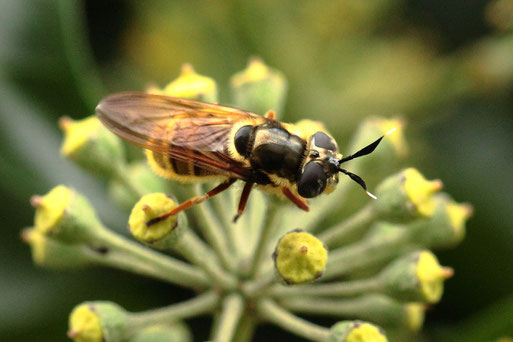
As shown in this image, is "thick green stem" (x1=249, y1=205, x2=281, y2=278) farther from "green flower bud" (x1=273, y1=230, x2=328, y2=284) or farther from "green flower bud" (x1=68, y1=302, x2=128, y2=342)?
"green flower bud" (x1=68, y1=302, x2=128, y2=342)

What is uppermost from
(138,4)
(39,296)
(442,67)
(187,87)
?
(138,4)

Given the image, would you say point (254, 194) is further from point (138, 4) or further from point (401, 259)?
point (138, 4)

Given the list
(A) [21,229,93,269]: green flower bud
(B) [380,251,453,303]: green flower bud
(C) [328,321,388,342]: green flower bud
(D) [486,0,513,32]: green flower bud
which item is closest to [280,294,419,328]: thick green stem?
(B) [380,251,453,303]: green flower bud

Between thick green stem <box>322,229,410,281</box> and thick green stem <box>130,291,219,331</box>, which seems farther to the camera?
thick green stem <box>322,229,410,281</box>

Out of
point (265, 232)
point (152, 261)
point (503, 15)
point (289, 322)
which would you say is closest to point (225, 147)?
point (265, 232)

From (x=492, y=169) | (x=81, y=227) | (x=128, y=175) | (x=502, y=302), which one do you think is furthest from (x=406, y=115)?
(x=81, y=227)

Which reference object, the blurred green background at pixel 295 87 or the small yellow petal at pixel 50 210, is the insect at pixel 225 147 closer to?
the small yellow petal at pixel 50 210

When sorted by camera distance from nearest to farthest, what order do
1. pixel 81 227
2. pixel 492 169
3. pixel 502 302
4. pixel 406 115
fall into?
pixel 81 227 < pixel 502 302 < pixel 492 169 < pixel 406 115
